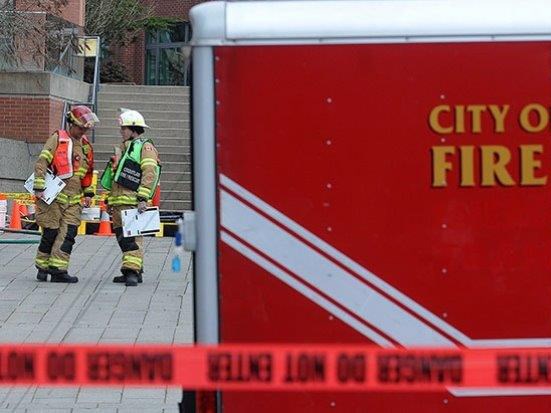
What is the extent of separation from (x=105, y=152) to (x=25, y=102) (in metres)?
1.80

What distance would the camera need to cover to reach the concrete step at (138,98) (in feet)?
91.7

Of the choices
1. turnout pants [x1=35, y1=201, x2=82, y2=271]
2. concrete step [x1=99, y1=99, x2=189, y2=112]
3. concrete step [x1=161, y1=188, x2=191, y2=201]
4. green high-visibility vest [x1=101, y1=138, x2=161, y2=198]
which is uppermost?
concrete step [x1=99, y1=99, x2=189, y2=112]

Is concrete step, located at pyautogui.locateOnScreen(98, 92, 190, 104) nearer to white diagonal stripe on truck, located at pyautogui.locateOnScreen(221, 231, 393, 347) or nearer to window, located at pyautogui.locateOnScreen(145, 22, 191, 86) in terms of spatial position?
window, located at pyautogui.locateOnScreen(145, 22, 191, 86)

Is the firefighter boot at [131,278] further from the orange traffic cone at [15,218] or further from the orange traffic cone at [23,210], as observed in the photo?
the orange traffic cone at [23,210]

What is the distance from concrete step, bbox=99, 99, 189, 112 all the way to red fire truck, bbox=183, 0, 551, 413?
22.8 meters

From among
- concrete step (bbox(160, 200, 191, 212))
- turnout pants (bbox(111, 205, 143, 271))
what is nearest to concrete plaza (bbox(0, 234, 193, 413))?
turnout pants (bbox(111, 205, 143, 271))

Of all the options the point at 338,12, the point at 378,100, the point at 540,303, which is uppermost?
the point at 338,12

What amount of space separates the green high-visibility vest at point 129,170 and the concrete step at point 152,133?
12.7m

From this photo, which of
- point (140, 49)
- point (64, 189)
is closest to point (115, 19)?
point (140, 49)

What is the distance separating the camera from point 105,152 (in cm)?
2472

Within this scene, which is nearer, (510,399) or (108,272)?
(510,399)

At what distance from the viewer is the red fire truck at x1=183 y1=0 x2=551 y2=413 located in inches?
187

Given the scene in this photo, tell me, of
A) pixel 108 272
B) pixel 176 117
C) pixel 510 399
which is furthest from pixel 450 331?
pixel 176 117

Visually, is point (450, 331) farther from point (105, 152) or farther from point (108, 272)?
point (105, 152)
